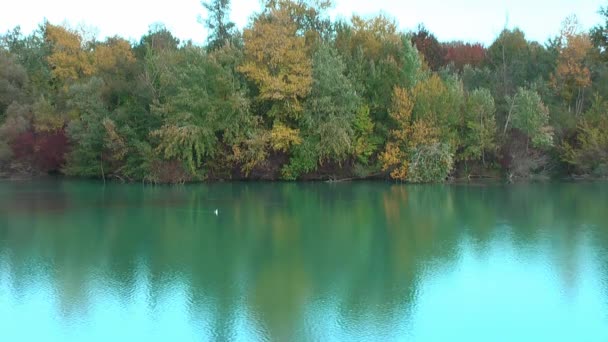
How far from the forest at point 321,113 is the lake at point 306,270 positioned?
816 centimetres

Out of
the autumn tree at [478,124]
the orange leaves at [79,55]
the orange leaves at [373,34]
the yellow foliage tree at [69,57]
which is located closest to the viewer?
the autumn tree at [478,124]

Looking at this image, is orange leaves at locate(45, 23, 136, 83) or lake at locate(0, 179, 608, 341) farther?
orange leaves at locate(45, 23, 136, 83)

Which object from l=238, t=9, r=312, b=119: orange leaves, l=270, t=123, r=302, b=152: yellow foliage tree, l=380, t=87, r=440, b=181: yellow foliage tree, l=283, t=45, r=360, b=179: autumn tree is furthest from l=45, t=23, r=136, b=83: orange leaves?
l=380, t=87, r=440, b=181: yellow foliage tree

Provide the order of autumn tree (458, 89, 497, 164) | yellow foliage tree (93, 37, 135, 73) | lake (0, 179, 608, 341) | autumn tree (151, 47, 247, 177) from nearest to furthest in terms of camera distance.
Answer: lake (0, 179, 608, 341)
autumn tree (151, 47, 247, 177)
autumn tree (458, 89, 497, 164)
yellow foliage tree (93, 37, 135, 73)

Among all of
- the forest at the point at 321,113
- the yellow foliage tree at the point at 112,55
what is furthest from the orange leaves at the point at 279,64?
the yellow foliage tree at the point at 112,55

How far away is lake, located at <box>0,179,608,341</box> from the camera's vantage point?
10.8 m

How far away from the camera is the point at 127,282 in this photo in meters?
13.8

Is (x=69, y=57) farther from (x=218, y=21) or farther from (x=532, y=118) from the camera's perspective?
(x=532, y=118)

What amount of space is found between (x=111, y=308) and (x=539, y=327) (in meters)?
7.66

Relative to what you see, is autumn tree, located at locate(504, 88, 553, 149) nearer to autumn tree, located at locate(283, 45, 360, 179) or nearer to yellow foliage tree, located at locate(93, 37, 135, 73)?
autumn tree, located at locate(283, 45, 360, 179)

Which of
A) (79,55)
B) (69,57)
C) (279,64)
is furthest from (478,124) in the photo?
(69,57)

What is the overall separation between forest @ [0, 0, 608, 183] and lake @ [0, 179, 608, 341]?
8.16 metres

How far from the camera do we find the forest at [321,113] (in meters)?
34.2

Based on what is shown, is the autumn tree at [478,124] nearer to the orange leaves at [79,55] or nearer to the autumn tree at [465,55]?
the autumn tree at [465,55]
